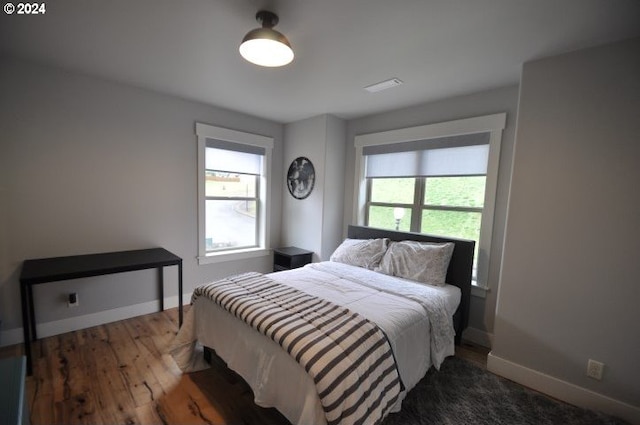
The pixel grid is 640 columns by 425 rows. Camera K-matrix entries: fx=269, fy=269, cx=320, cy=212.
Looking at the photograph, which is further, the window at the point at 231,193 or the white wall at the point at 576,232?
the window at the point at 231,193

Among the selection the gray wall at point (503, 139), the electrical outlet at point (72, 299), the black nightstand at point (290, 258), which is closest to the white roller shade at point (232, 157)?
the black nightstand at point (290, 258)

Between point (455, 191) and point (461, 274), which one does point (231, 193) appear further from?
point (461, 274)

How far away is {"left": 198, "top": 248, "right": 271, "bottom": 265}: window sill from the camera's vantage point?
11.3 ft

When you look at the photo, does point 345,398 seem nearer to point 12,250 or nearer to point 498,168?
point 498,168

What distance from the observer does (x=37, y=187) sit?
240cm

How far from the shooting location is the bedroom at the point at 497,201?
174cm

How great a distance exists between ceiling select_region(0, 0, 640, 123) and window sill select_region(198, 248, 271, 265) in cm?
200

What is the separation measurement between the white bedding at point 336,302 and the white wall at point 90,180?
1.34 meters

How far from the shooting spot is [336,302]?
1.93 m

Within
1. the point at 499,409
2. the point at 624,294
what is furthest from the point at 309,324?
the point at 624,294

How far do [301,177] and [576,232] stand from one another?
292 centimetres

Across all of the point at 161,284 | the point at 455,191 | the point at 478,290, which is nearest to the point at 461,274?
the point at 478,290

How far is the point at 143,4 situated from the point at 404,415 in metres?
2.92

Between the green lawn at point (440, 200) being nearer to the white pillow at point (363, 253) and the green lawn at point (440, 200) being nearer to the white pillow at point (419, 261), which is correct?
the white pillow at point (419, 261)
